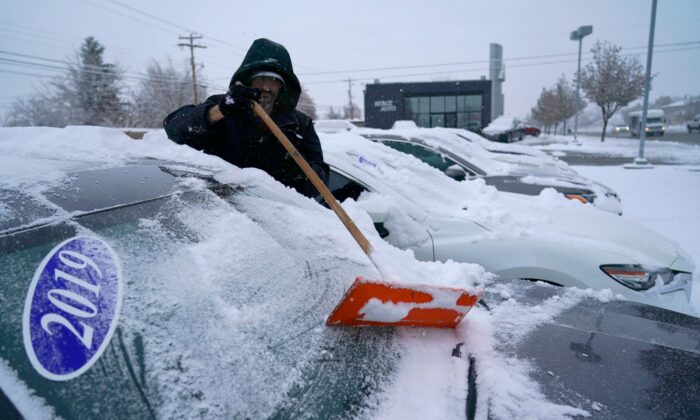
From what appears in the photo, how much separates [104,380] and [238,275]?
0.46 meters

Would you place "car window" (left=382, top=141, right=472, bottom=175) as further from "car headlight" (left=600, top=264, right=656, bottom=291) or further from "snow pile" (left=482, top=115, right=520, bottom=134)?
"snow pile" (left=482, top=115, right=520, bottom=134)

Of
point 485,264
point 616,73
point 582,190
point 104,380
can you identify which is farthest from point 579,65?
point 104,380

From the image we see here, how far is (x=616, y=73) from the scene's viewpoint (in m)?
32.1

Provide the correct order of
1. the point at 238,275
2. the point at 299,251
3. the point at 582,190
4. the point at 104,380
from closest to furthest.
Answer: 1. the point at 104,380
2. the point at 238,275
3. the point at 299,251
4. the point at 582,190

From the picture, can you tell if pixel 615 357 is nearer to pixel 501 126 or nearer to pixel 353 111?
pixel 501 126

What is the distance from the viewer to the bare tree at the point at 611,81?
3216cm

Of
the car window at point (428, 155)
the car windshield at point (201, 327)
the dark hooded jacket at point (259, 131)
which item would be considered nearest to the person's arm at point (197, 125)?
the dark hooded jacket at point (259, 131)

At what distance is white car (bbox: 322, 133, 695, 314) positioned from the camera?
2613 millimetres

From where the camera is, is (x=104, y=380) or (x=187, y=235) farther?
(x=187, y=235)

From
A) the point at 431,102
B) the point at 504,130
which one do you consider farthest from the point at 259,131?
the point at 431,102

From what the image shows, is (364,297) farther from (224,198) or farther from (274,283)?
(224,198)

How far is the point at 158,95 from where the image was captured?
43562 millimetres

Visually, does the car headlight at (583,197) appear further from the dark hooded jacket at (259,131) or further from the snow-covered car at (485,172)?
the dark hooded jacket at (259,131)

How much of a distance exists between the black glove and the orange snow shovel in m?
1.36
